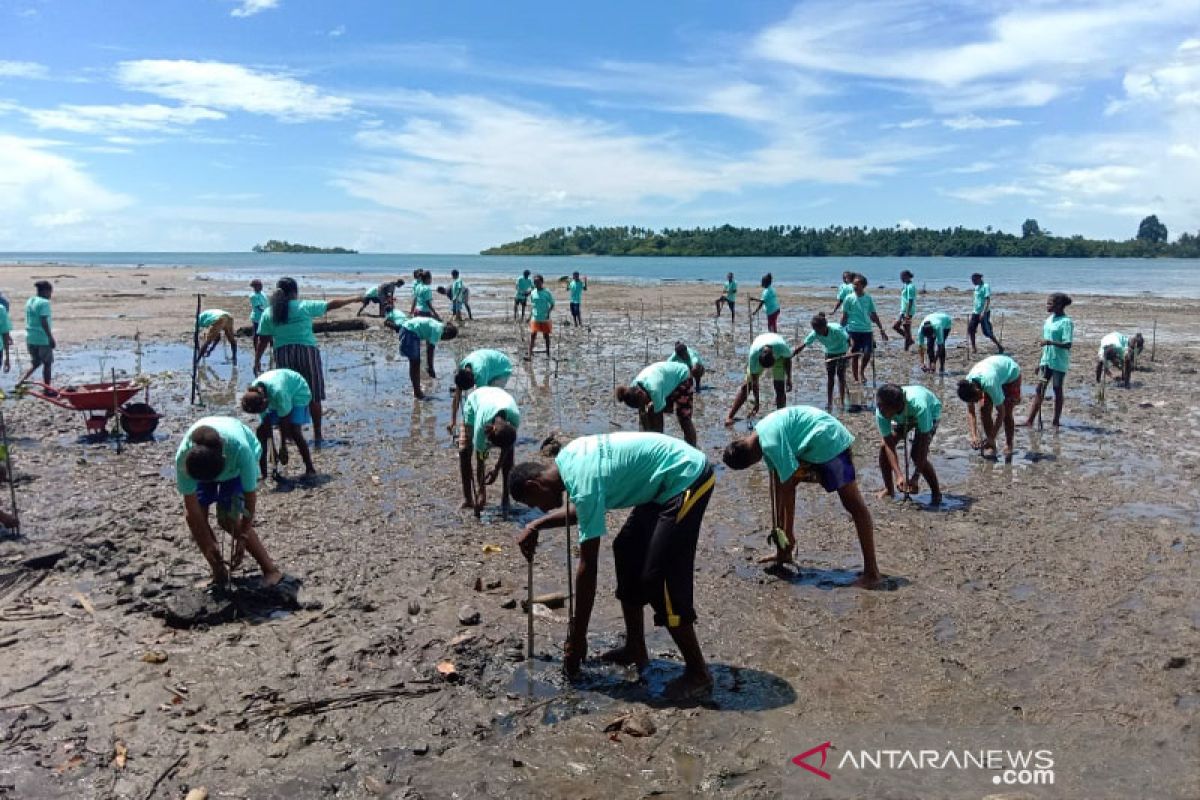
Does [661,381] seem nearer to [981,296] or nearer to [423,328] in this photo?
[423,328]

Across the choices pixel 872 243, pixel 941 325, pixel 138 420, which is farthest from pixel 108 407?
pixel 872 243

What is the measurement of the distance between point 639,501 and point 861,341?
10441 mm

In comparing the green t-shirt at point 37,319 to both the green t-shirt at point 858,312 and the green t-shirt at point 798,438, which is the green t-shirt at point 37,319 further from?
the green t-shirt at point 858,312

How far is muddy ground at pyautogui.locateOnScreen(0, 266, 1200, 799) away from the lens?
14.4ft

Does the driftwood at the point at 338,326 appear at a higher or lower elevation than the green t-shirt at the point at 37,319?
lower

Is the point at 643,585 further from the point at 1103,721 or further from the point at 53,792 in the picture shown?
the point at 53,792

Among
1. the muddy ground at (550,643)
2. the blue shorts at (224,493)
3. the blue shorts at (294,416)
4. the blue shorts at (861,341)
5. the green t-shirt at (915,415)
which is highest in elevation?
the blue shorts at (861,341)

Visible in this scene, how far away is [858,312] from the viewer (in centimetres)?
1393

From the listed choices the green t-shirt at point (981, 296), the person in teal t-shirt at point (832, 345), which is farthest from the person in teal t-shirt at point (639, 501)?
the green t-shirt at point (981, 296)

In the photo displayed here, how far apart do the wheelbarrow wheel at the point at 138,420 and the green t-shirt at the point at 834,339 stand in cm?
923

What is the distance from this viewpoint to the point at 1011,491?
360 inches

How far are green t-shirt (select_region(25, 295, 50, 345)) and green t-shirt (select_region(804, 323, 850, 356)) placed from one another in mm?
12023

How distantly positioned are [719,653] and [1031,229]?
13643cm

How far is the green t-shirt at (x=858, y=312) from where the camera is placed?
45.6ft
